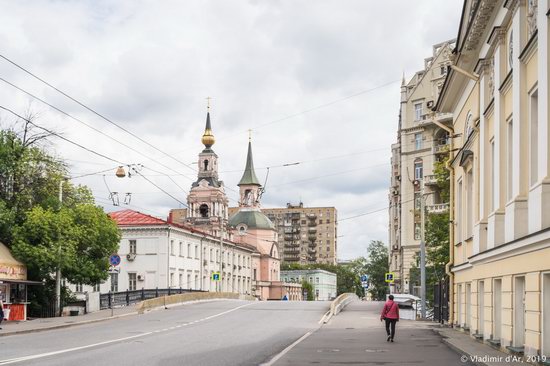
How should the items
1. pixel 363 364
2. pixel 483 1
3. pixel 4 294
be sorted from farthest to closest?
1. pixel 4 294
2. pixel 483 1
3. pixel 363 364

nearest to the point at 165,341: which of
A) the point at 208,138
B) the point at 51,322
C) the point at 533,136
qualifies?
the point at 51,322

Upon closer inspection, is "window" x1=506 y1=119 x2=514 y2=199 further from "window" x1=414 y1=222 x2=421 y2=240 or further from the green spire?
the green spire

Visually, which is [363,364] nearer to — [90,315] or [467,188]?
[467,188]

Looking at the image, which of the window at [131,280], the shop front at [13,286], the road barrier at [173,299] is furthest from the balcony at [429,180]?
the shop front at [13,286]

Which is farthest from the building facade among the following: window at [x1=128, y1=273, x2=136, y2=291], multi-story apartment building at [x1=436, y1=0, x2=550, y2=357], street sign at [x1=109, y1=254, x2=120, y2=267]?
multi-story apartment building at [x1=436, y1=0, x2=550, y2=357]

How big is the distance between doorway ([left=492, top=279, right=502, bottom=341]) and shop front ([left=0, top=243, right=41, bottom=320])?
20.1 m

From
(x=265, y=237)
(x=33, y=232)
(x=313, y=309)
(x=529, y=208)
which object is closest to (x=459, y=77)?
(x=529, y=208)

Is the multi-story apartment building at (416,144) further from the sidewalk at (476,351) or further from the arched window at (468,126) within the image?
the sidewalk at (476,351)

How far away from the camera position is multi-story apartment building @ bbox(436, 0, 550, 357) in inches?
536

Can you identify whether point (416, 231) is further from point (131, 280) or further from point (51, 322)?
point (51, 322)

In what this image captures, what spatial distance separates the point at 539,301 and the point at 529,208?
6.29 feet

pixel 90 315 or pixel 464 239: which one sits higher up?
pixel 464 239

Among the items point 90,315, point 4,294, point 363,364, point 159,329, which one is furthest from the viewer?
point 90,315

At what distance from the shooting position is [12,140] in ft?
116
